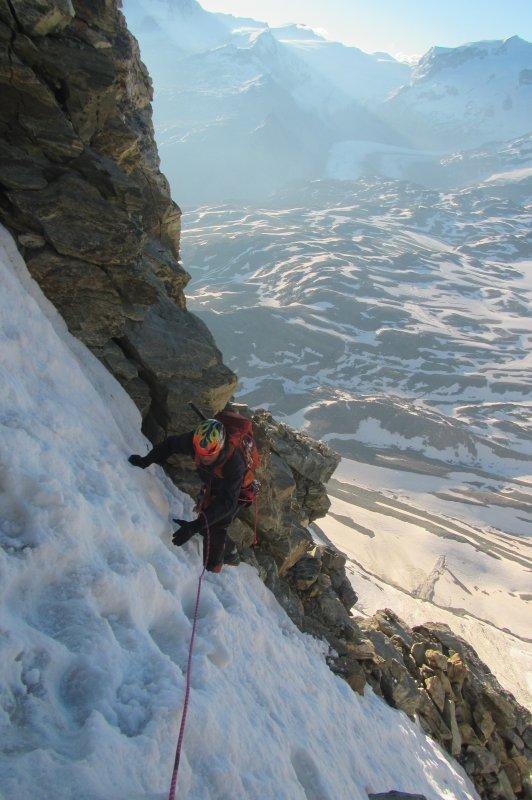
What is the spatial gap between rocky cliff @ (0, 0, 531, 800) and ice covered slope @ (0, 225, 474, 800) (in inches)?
32.1

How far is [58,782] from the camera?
13.0 feet

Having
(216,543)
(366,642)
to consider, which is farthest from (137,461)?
(366,642)

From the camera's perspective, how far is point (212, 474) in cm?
873

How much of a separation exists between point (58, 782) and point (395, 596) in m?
59.1

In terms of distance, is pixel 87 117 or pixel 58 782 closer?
pixel 58 782

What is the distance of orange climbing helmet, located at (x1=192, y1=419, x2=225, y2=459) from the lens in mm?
8141

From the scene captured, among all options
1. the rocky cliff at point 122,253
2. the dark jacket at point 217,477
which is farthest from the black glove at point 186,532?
the rocky cliff at point 122,253

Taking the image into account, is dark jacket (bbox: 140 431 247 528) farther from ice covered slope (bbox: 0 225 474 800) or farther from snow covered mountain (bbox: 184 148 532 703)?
snow covered mountain (bbox: 184 148 532 703)

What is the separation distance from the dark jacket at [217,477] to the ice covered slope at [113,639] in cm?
65

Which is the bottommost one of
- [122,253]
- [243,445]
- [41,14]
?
[243,445]

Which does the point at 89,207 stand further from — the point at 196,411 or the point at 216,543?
the point at 216,543

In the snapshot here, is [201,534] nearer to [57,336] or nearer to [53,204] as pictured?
[57,336]

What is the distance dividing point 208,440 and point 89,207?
18.2ft

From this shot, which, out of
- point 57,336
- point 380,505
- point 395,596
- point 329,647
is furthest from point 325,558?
point 380,505
